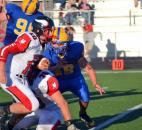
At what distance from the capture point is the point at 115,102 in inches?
396

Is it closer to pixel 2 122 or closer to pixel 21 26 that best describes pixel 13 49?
pixel 2 122

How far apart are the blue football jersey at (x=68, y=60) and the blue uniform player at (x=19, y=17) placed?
3.89 feet

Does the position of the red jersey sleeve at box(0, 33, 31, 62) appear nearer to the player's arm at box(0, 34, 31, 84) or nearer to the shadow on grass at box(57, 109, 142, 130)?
the player's arm at box(0, 34, 31, 84)

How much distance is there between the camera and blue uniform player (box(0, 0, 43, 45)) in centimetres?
863

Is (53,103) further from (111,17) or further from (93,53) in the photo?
(111,17)

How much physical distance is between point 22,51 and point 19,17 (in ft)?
8.18

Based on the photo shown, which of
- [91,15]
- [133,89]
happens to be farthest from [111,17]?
[133,89]

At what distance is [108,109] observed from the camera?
9125 millimetres

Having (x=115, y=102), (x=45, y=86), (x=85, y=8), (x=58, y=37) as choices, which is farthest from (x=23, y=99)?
(x=85, y=8)

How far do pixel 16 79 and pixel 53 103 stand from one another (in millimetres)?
580

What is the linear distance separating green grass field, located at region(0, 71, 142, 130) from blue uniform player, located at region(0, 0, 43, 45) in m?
1.45

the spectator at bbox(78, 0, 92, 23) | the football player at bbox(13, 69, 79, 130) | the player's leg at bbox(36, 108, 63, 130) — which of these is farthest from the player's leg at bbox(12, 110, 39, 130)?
the spectator at bbox(78, 0, 92, 23)

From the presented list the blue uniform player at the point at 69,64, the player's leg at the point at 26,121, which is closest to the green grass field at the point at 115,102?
the blue uniform player at the point at 69,64

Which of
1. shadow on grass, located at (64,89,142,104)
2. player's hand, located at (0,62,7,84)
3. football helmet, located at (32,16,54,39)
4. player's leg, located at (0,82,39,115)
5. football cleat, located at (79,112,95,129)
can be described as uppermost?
football helmet, located at (32,16,54,39)
